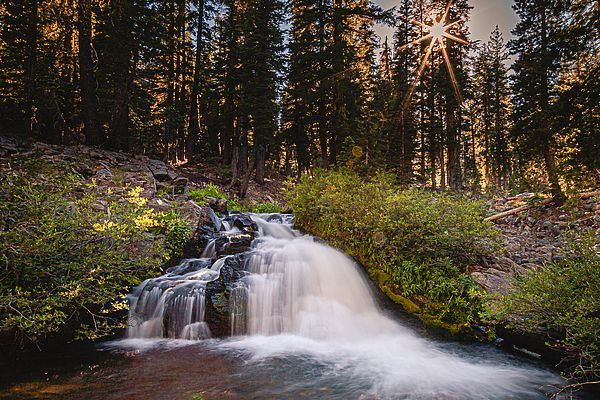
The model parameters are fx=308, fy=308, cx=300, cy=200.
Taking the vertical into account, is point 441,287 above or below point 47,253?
below

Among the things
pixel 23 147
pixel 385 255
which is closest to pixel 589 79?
pixel 385 255

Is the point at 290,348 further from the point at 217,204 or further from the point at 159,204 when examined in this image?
the point at 217,204

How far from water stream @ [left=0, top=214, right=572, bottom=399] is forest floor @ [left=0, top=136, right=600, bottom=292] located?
2.53 m

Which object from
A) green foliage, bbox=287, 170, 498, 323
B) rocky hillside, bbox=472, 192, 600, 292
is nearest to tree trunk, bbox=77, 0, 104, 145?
green foliage, bbox=287, 170, 498, 323

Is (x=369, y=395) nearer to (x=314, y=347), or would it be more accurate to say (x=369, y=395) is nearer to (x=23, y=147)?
(x=314, y=347)

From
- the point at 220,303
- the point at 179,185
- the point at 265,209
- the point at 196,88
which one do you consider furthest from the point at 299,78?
the point at 220,303

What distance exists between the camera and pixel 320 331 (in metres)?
7.69

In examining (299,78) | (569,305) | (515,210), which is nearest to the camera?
(569,305)

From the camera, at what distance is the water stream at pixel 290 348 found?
5047 mm

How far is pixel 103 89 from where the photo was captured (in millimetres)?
17469

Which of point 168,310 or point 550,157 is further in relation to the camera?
point 550,157

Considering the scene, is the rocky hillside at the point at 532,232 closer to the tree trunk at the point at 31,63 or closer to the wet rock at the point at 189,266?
the wet rock at the point at 189,266

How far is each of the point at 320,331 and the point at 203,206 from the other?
7503mm

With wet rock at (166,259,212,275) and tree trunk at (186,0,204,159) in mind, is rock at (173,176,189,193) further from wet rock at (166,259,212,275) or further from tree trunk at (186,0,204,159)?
tree trunk at (186,0,204,159)
